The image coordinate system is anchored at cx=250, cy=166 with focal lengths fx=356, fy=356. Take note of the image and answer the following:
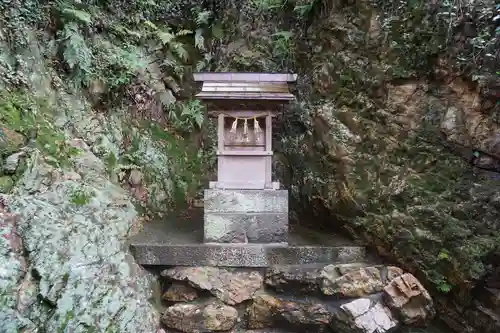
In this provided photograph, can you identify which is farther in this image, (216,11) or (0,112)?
(216,11)

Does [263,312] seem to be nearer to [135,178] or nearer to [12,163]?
[135,178]

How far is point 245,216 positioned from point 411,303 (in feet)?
7.26

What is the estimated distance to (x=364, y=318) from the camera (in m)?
3.98

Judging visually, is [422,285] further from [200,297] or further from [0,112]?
[0,112]

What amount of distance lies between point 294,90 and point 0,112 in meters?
4.38

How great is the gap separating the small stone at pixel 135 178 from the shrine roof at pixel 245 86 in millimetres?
2034

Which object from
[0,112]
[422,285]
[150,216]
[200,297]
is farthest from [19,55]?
[422,285]

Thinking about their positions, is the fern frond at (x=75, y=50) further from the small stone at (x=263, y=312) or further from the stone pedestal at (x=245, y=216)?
the small stone at (x=263, y=312)

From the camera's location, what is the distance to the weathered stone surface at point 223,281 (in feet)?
14.4

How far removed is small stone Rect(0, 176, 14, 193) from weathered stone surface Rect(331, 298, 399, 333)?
3.91 meters

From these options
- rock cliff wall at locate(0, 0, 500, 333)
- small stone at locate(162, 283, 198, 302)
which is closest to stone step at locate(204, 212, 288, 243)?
small stone at locate(162, 283, 198, 302)

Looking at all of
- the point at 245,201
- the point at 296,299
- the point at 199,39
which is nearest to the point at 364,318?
the point at 296,299

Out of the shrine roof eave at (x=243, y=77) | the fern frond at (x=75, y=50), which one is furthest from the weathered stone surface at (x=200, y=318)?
the fern frond at (x=75, y=50)

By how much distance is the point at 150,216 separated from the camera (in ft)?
19.2
